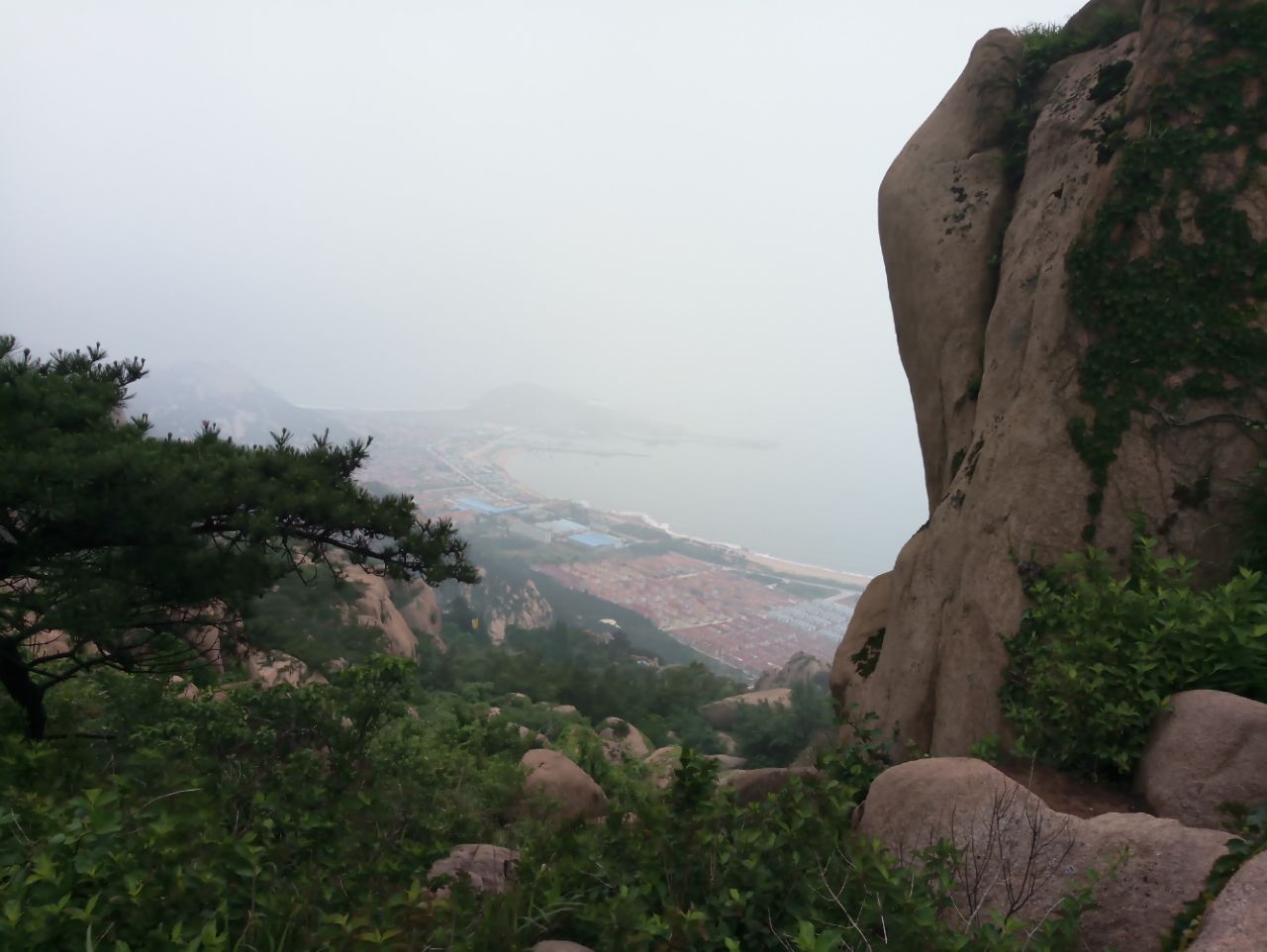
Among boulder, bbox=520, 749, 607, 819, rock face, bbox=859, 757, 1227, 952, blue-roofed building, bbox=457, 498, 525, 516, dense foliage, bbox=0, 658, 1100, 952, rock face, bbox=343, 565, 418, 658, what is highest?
rock face, bbox=859, 757, 1227, 952

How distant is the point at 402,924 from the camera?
3.23 m

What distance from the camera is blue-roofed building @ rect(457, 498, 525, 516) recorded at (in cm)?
7238

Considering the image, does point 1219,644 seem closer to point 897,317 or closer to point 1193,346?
point 1193,346

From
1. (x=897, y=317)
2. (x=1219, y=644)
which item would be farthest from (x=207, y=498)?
(x=897, y=317)

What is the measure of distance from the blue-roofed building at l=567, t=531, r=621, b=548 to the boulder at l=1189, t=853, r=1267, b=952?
214ft

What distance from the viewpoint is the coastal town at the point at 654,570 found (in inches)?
1925

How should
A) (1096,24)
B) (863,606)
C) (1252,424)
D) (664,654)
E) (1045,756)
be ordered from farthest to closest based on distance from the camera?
1. (664,654)
2. (863,606)
3. (1096,24)
4. (1252,424)
5. (1045,756)

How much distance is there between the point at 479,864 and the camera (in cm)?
481

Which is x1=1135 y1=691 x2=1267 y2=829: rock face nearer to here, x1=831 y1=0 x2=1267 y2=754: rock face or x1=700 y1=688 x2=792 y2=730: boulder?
x1=831 y1=0 x2=1267 y2=754: rock face

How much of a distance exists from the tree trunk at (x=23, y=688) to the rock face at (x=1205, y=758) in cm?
734

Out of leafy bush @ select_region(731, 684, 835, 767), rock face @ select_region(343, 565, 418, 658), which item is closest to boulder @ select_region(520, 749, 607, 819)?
leafy bush @ select_region(731, 684, 835, 767)

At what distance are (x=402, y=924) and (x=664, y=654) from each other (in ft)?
139

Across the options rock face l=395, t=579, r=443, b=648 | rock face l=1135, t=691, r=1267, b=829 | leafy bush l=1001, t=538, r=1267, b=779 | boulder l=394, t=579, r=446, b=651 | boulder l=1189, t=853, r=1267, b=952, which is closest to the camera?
boulder l=1189, t=853, r=1267, b=952

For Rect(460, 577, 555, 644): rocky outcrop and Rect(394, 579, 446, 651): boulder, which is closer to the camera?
Rect(394, 579, 446, 651): boulder
